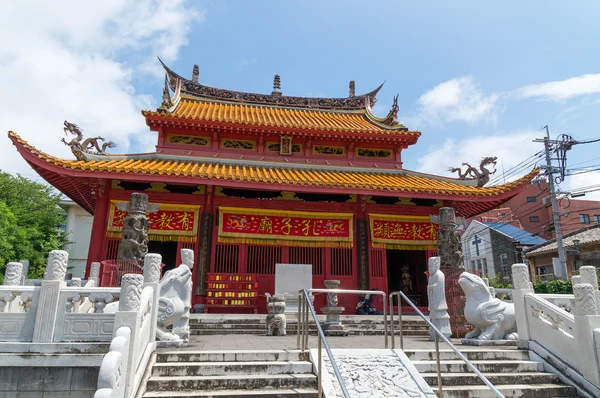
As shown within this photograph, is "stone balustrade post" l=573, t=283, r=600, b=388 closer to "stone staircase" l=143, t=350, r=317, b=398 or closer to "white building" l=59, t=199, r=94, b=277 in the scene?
"stone staircase" l=143, t=350, r=317, b=398

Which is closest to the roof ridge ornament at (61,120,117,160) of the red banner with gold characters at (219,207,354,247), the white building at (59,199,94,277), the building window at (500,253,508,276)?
the red banner with gold characters at (219,207,354,247)

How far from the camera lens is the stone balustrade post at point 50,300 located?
18.0 ft

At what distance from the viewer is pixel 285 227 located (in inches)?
504

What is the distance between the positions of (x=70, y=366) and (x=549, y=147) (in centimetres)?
2511

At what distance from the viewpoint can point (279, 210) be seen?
12828 millimetres

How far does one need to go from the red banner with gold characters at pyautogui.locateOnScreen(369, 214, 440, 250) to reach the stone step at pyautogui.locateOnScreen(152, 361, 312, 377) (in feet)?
26.1

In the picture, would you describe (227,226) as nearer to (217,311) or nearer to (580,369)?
(217,311)

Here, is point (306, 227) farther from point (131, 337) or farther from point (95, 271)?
point (131, 337)

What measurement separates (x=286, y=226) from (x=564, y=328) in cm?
814

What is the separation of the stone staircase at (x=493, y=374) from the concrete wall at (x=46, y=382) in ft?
15.7

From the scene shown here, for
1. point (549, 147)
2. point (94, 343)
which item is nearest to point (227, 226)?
point (94, 343)

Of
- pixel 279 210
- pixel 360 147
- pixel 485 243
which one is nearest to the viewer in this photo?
pixel 279 210

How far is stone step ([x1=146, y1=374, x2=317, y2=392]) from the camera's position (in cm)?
507

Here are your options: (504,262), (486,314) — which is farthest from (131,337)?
(504,262)
